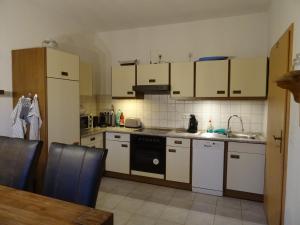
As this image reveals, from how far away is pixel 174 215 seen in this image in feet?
7.88

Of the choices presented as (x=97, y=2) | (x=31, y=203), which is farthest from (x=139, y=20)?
(x=31, y=203)

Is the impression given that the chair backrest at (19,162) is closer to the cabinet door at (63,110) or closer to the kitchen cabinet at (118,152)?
the cabinet door at (63,110)

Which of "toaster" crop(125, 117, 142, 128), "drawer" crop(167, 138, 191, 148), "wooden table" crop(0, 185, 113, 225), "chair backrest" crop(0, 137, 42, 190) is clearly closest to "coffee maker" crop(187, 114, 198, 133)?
"drawer" crop(167, 138, 191, 148)

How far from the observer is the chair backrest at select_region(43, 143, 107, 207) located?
51.5 inches

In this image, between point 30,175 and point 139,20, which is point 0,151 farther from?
point 139,20

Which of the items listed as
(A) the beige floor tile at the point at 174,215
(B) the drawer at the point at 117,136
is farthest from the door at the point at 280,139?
(B) the drawer at the point at 117,136

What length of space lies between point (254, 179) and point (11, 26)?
138 inches

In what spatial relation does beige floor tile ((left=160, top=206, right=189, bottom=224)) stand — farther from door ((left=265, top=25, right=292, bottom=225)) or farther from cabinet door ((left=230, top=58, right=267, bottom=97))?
cabinet door ((left=230, top=58, right=267, bottom=97))

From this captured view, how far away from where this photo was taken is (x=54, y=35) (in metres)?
3.10

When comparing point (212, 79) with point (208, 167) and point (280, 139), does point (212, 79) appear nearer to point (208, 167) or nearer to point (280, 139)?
point (208, 167)

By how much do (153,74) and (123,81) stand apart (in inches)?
21.1

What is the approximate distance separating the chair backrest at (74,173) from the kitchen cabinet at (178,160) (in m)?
1.80

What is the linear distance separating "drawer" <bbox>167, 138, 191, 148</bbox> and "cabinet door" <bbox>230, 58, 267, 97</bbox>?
0.88 meters

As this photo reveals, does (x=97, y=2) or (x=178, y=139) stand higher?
(x=97, y=2)
